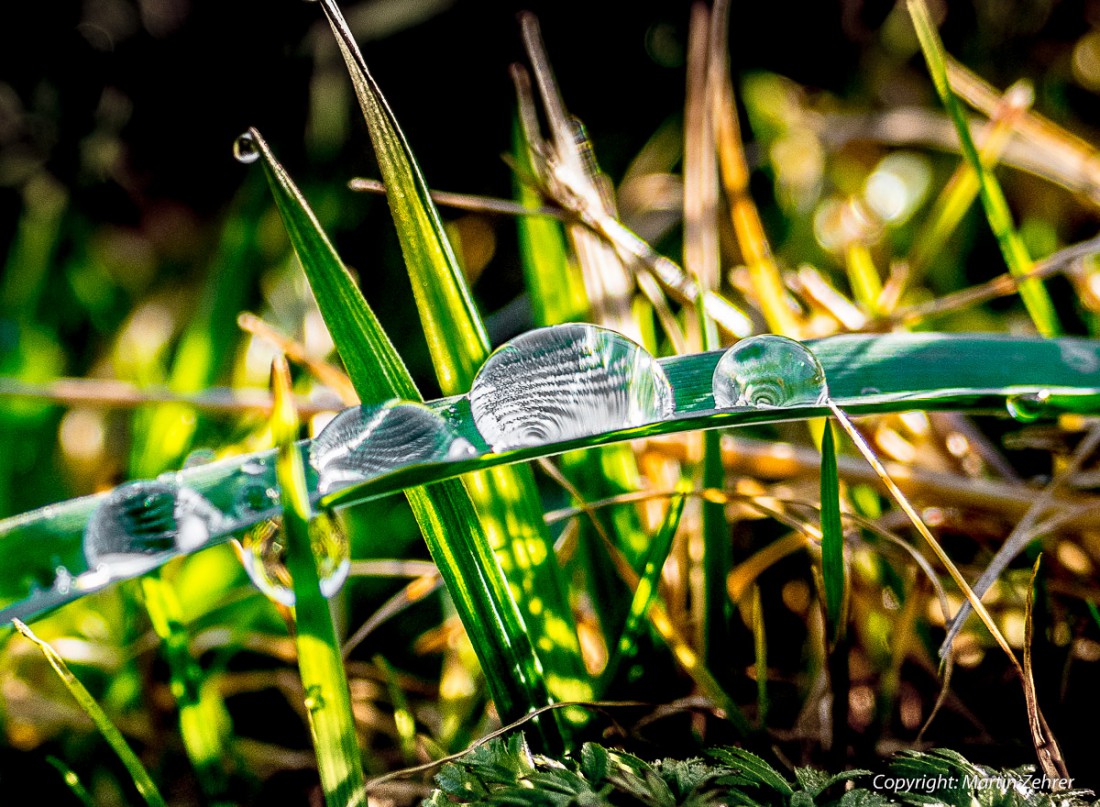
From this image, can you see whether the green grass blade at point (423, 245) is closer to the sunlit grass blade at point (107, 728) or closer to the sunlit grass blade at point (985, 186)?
the sunlit grass blade at point (107, 728)

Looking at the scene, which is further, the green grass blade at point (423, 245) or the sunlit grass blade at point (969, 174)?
the sunlit grass blade at point (969, 174)

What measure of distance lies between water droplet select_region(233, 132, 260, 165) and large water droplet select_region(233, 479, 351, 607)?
0.81 feet

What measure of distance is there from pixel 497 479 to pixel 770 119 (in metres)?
1.28

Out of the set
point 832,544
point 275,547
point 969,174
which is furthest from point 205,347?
point 969,174

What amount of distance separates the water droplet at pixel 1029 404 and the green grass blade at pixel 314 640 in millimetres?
476

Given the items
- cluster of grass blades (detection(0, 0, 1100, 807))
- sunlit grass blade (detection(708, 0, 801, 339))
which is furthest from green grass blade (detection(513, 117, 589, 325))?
sunlit grass blade (detection(708, 0, 801, 339))

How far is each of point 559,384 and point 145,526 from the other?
0.92ft

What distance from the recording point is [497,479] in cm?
63

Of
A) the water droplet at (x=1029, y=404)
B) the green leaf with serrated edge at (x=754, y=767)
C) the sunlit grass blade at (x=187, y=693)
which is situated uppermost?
the water droplet at (x=1029, y=404)

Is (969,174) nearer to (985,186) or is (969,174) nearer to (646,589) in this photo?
(985,186)

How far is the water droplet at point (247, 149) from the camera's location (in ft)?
1.93

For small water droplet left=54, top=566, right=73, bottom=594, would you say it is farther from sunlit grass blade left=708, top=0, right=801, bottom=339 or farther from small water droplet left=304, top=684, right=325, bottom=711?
sunlit grass blade left=708, top=0, right=801, bottom=339

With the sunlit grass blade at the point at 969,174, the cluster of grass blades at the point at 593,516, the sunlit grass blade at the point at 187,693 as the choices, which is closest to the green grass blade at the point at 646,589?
the cluster of grass blades at the point at 593,516

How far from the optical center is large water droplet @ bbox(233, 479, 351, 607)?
0.52 metres
